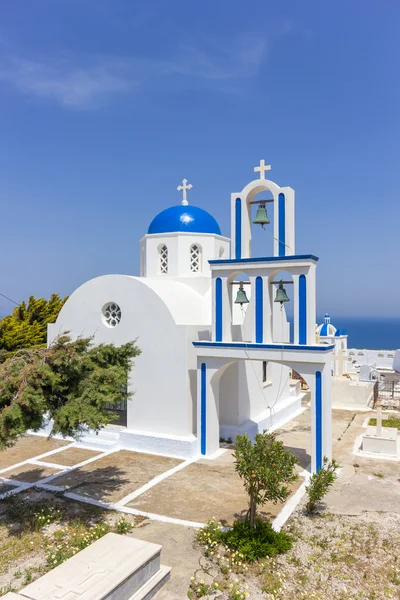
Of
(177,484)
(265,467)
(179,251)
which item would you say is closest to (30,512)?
(177,484)

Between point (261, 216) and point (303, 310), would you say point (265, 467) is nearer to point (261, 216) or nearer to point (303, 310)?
point (303, 310)

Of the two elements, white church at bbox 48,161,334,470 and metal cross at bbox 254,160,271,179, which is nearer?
white church at bbox 48,161,334,470

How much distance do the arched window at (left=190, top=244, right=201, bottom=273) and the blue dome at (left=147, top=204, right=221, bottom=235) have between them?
1.87 feet

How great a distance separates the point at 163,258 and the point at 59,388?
29.2 ft

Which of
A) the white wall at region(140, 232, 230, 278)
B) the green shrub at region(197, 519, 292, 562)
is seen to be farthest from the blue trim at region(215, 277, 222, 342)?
the green shrub at region(197, 519, 292, 562)

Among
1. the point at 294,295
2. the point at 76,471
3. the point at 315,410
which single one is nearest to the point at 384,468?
the point at 315,410

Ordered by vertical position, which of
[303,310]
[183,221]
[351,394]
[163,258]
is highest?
[183,221]

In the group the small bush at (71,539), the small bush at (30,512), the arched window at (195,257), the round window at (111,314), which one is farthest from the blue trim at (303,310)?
the small bush at (30,512)

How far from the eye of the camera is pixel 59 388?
8.09m

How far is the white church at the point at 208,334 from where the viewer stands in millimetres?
11234

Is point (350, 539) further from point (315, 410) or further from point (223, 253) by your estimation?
point (223, 253)

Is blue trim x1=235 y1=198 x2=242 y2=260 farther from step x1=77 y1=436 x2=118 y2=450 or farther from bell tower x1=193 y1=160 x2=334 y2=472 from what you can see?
step x1=77 y1=436 x2=118 y2=450

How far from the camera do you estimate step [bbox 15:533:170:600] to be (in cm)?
579

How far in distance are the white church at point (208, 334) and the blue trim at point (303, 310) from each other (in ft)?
0.08
